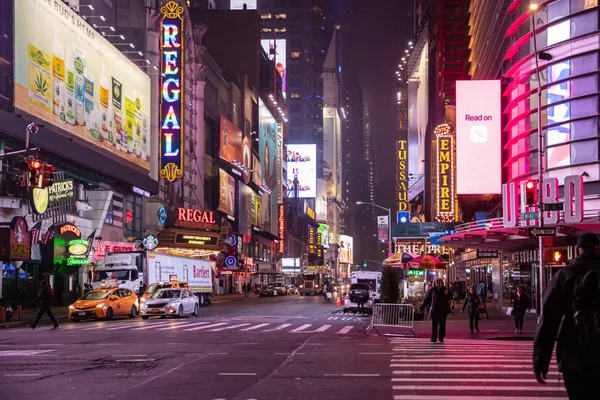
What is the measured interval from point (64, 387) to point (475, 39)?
217ft

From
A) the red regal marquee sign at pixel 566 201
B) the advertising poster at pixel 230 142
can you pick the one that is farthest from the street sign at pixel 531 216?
the advertising poster at pixel 230 142

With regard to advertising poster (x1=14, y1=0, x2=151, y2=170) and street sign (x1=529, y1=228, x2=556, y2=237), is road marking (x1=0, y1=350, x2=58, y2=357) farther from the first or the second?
advertising poster (x1=14, y1=0, x2=151, y2=170)

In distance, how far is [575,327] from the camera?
20.0ft

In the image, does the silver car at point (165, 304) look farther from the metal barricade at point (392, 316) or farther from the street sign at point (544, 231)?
the street sign at point (544, 231)

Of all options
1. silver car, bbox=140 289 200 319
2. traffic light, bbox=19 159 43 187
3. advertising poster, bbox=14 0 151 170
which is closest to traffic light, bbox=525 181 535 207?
traffic light, bbox=19 159 43 187

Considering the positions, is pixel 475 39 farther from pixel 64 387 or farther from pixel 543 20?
pixel 64 387

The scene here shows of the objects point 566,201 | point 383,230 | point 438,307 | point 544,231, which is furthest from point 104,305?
→ point 383,230

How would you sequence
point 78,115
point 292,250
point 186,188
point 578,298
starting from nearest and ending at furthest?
1. point 578,298
2. point 78,115
3. point 186,188
4. point 292,250

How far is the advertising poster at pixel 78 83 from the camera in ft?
143

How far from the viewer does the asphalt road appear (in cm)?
1197

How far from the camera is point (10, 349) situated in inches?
770

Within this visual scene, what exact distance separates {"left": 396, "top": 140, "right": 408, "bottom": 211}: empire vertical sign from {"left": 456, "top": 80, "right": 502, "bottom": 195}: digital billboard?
87106 millimetres

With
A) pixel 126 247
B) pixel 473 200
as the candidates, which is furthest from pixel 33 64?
pixel 473 200

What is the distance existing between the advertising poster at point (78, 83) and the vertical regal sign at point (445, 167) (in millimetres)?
25385
